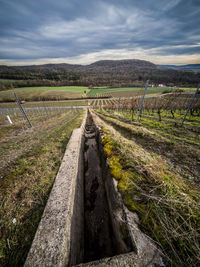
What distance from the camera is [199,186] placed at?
2.88m

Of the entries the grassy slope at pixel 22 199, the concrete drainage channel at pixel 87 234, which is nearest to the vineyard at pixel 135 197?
the grassy slope at pixel 22 199

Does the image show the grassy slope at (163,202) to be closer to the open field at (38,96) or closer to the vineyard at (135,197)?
the vineyard at (135,197)

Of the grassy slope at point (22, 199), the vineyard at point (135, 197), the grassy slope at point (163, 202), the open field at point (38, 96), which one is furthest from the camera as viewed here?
the open field at point (38, 96)

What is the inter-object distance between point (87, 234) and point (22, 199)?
2231 mm

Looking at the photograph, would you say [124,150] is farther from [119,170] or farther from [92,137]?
[92,137]

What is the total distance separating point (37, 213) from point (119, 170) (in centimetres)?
232

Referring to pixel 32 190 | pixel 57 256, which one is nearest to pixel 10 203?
pixel 32 190

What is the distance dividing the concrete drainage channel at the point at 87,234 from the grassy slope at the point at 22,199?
0.84ft

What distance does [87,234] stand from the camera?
9.95ft

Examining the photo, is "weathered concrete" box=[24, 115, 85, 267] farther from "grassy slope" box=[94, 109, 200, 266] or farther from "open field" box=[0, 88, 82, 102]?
"open field" box=[0, 88, 82, 102]

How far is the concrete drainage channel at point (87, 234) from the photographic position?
1.49 m

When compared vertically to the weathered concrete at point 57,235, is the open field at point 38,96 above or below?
below

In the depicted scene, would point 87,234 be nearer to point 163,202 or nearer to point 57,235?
point 57,235

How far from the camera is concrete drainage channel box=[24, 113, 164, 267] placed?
1489 millimetres
